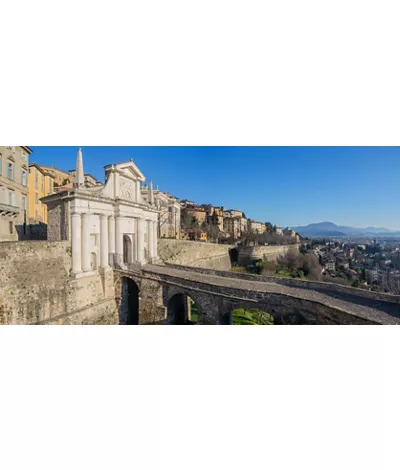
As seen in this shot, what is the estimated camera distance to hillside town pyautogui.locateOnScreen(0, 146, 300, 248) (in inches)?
313

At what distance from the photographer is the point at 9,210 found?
25.8 feet

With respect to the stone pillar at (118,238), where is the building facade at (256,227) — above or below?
above

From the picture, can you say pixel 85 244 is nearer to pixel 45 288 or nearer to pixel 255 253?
pixel 45 288

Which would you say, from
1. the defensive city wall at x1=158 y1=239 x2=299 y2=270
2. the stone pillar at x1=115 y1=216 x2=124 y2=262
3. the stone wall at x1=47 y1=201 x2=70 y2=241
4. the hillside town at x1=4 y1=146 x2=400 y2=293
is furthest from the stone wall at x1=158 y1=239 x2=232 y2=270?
the stone wall at x1=47 y1=201 x2=70 y2=241

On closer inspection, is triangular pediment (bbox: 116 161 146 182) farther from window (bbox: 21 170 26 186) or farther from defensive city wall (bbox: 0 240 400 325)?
window (bbox: 21 170 26 186)

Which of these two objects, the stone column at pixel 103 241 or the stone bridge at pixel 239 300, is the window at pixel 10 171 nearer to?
the stone column at pixel 103 241

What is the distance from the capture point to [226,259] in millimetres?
18594

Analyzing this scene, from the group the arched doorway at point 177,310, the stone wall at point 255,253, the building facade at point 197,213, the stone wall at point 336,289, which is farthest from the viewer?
the stone wall at point 255,253

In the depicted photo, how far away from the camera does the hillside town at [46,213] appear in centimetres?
794

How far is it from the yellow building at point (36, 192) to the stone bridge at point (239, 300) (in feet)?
18.0

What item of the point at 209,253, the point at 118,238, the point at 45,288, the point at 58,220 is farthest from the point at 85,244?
the point at 209,253

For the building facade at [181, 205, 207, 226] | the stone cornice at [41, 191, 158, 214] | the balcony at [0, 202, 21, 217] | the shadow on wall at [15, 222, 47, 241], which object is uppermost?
the building facade at [181, 205, 207, 226]

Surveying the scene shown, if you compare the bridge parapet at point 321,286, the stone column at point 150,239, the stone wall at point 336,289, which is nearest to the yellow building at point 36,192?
the stone column at point 150,239

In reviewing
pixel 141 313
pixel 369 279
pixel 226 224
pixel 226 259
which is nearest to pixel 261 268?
pixel 226 259
